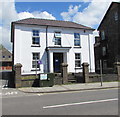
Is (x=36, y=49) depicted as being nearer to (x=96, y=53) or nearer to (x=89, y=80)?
(x=89, y=80)

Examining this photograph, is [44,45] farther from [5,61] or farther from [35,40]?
[5,61]

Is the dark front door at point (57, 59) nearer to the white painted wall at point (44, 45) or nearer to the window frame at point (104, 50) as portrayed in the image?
the white painted wall at point (44, 45)

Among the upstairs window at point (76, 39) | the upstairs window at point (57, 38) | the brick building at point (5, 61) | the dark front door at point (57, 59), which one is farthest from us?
the brick building at point (5, 61)

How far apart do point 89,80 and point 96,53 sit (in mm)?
22028

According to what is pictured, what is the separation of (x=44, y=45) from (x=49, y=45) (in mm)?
695

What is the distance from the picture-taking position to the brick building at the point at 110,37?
2909 cm

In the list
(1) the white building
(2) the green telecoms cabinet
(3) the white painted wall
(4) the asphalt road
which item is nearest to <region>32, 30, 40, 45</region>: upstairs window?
(1) the white building

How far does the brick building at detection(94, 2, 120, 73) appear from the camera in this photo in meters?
29.1

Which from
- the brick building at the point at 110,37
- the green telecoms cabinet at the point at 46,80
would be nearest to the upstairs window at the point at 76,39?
the green telecoms cabinet at the point at 46,80

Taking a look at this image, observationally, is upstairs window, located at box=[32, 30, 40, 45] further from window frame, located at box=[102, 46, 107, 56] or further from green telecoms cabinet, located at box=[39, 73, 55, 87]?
window frame, located at box=[102, 46, 107, 56]

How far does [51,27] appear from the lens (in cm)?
1973

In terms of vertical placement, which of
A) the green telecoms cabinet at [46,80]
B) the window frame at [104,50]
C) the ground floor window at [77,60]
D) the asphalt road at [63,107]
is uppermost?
the window frame at [104,50]

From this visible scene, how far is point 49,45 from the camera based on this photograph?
19453mm

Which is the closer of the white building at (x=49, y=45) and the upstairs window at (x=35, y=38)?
the white building at (x=49, y=45)
